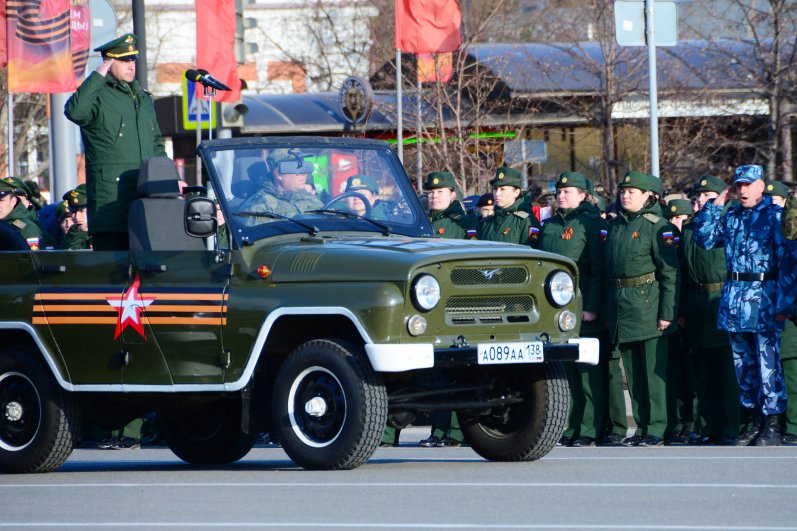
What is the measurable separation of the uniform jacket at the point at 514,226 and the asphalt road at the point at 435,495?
3171 mm

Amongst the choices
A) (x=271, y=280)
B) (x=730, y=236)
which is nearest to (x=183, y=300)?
(x=271, y=280)

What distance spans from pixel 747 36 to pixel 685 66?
57.2 inches

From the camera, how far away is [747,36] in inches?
1011

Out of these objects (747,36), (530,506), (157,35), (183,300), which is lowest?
(530,506)

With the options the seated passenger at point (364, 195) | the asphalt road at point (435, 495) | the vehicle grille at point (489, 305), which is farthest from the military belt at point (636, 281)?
the vehicle grille at point (489, 305)

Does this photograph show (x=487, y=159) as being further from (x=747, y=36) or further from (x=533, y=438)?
(x=533, y=438)

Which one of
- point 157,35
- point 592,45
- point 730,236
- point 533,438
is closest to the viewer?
point 533,438

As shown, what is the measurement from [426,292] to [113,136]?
A: 9.58 ft

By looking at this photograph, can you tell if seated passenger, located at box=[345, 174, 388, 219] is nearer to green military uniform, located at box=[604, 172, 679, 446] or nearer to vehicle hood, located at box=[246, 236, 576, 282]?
vehicle hood, located at box=[246, 236, 576, 282]

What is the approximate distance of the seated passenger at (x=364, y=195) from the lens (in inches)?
440

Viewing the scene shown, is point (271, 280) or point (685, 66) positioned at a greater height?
point (685, 66)

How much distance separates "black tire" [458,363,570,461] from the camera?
10.7 m

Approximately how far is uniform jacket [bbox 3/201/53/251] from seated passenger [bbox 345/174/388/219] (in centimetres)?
479

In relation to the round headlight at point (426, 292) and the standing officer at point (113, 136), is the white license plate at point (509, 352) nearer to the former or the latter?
the round headlight at point (426, 292)
